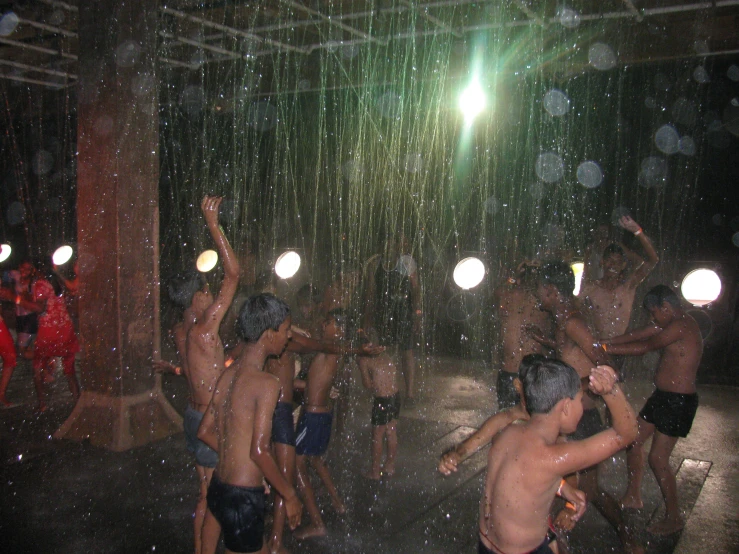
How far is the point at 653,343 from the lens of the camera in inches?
179

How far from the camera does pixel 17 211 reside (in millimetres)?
14586

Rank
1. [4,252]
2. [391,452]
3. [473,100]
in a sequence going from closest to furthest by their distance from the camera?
[391,452], [473,100], [4,252]

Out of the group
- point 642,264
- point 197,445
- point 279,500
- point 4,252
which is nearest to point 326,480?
point 279,500

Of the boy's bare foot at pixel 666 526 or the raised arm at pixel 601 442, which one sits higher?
the raised arm at pixel 601 442

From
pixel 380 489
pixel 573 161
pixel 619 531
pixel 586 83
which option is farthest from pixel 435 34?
pixel 619 531

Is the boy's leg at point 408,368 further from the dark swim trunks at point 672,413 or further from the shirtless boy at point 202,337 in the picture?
the shirtless boy at point 202,337

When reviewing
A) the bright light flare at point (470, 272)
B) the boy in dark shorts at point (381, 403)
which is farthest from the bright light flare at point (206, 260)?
the boy in dark shorts at point (381, 403)

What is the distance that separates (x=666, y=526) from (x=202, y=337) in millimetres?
3604

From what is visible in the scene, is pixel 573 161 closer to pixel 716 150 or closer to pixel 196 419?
pixel 716 150

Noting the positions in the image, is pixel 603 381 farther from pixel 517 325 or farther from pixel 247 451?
pixel 517 325

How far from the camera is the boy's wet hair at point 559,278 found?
406 cm

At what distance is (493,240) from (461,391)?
10.2 feet

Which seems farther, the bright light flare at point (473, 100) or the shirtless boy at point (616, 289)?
the bright light flare at point (473, 100)

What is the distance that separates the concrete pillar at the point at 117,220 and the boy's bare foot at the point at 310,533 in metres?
2.69
